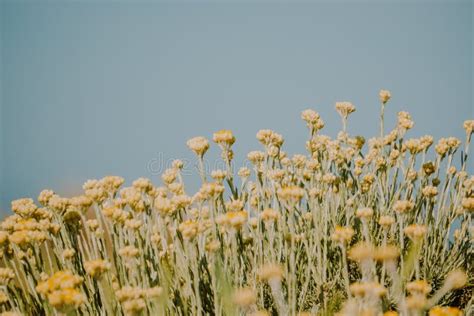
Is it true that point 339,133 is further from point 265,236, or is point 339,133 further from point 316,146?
point 265,236

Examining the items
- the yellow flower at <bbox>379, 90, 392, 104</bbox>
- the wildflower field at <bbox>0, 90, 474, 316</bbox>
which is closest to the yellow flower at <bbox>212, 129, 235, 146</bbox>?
the wildflower field at <bbox>0, 90, 474, 316</bbox>

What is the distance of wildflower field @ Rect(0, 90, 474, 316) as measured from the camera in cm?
165

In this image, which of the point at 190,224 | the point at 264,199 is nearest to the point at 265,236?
the point at 264,199

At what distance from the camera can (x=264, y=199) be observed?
2566 mm

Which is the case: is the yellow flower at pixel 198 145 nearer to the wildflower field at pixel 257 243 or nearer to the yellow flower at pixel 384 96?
the wildflower field at pixel 257 243

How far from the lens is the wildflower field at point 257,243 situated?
1.65 meters

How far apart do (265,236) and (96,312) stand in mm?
1150

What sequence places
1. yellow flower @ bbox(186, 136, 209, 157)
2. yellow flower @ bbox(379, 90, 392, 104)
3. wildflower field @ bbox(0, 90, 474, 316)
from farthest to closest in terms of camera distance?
yellow flower @ bbox(379, 90, 392, 104)
yellow flower @ bbox(186, 136, 209, 157)
wildflower field @ bbox(0, 90, 474, 316)

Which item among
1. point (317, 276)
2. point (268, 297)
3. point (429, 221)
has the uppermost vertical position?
point (429, 221)

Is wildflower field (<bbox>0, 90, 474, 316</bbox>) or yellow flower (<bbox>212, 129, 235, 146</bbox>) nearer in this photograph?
wildflower field (<bbox>0, 90, 474, 316</bbox>)

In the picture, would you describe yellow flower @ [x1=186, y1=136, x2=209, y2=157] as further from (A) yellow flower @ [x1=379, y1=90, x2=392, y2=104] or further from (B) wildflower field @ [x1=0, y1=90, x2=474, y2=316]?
(A) yellow flower @ [x1=379, y1=90, x2=392, y2=104]

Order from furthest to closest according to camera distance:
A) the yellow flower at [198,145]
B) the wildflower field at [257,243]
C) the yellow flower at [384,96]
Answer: the yellow flower at [384,96], the yellow flower at [198,145], the wildflower field at [257,243]

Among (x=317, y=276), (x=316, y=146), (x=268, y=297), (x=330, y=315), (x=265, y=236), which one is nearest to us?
(x=330, y=315)

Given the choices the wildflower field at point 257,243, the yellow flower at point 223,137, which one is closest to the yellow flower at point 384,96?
the wildflower field at point 257,243
